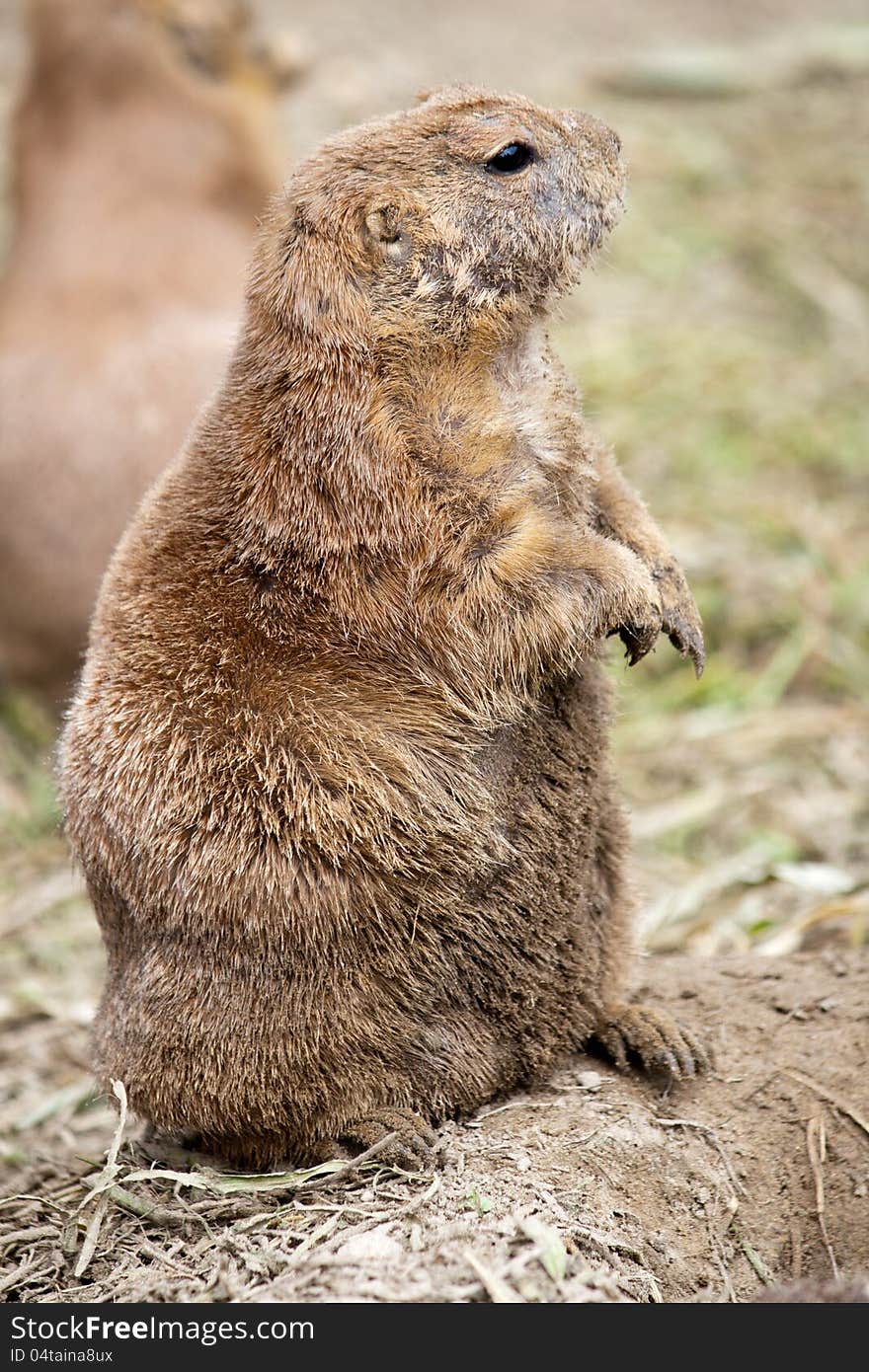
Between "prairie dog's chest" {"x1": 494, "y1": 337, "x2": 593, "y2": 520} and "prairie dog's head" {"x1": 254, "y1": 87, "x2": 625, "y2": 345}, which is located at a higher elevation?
"prairie dog's head" {"x1": 254, "y1": 87, "x2": 625, "y2": 345}

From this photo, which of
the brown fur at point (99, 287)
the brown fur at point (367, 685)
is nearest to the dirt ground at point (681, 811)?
the brown fur at point (367, 685)

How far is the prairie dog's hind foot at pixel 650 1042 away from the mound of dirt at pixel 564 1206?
0.17ft

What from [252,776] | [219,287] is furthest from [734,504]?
[252,776]

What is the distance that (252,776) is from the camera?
10.6 ft

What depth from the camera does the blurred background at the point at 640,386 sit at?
19.9 ft

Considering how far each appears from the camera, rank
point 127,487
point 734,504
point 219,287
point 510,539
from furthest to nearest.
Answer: point 734,504 < point 219,287 < point 127,487 < point 510,539

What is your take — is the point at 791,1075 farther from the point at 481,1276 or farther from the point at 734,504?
the point at 734,504

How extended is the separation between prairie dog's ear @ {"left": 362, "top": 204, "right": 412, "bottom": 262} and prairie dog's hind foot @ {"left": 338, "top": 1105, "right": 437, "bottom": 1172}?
185cm

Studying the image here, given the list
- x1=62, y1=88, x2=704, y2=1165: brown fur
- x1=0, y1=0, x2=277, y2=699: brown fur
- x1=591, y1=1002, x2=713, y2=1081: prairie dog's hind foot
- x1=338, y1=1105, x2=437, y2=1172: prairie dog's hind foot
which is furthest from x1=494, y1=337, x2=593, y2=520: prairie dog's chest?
x1=0, y1=0, x2=277, y2=699: brown fur

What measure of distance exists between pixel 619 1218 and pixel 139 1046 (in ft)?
3.56

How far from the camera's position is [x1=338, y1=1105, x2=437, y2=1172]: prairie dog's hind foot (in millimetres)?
3318

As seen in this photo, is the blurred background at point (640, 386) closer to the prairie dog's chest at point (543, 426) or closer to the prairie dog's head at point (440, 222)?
the prairie dog's head at point (440, 222)

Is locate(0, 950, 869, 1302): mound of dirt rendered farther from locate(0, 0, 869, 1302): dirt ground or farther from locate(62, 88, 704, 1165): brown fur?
locate(62, 88, 704, 1165): brown fur

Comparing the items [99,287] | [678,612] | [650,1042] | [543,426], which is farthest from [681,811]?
[99,287]
